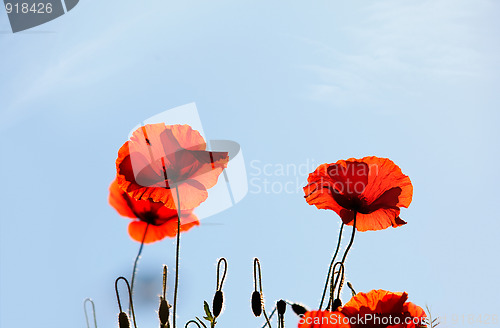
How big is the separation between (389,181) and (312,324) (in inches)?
14.4

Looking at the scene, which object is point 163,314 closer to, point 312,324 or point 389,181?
point 312,324

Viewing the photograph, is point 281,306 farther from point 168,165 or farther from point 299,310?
point 168,165

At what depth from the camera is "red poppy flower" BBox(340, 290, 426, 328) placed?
0.66 m

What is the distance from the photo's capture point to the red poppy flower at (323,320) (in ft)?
1.88

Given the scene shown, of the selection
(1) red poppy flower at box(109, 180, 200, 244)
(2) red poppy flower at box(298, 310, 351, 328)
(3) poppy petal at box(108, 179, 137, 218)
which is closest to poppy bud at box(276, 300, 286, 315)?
(2) red poppy flower at box(298, 310, 351, 328)

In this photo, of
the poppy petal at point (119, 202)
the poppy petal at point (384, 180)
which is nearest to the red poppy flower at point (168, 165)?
the poppy petal at point (119, 202)

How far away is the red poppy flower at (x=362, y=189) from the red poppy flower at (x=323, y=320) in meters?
0.29

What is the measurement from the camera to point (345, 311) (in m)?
0.66

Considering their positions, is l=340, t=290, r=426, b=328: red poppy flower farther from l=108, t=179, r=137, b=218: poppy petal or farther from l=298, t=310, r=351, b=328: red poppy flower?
l=108, t=179, r=137, b=218: poppy petal

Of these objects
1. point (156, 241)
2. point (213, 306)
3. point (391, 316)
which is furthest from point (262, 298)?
point (156, 241)

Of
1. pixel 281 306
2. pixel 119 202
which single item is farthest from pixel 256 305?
pixel 119 202

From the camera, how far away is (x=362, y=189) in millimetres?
872

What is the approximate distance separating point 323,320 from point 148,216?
1.50 ft

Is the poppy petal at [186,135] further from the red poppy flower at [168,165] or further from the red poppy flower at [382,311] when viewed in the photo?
the red poppy flower at [382,311]
